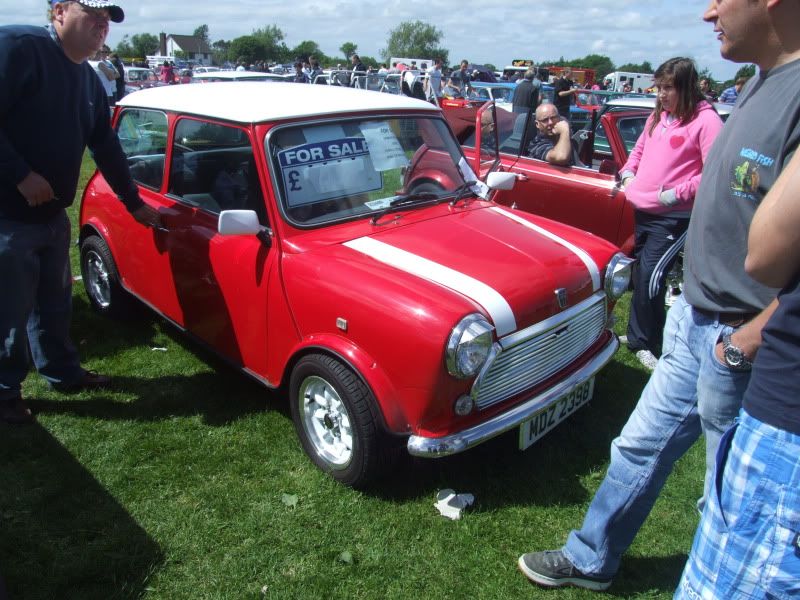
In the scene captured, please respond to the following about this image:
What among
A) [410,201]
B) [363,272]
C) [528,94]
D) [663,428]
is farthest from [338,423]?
[528,94]

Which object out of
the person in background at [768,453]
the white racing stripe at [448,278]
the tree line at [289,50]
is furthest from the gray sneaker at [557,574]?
the tree line at [289,50]

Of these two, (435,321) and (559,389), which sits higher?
(435,321)

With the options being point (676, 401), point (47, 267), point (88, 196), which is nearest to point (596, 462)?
point (676, 401)

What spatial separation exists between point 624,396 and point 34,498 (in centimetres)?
345

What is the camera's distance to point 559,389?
306 centimetres

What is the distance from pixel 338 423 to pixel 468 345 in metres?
0.89

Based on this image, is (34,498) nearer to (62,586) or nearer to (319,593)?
(62,586)

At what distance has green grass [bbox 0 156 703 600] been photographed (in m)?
2.60

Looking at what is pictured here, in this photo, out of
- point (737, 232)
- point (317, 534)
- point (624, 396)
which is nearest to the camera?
point (737, 232)

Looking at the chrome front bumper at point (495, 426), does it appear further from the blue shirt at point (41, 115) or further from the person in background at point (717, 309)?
the blue shirt at point (41, 115)

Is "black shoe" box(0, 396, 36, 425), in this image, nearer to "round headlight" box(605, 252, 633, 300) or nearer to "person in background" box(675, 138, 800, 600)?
"round headlight" box(605, 252, 633, 300)

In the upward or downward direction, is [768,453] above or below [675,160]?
below

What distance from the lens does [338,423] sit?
307 centimetres

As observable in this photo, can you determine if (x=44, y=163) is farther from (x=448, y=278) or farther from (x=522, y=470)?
(x=522, y=470)
